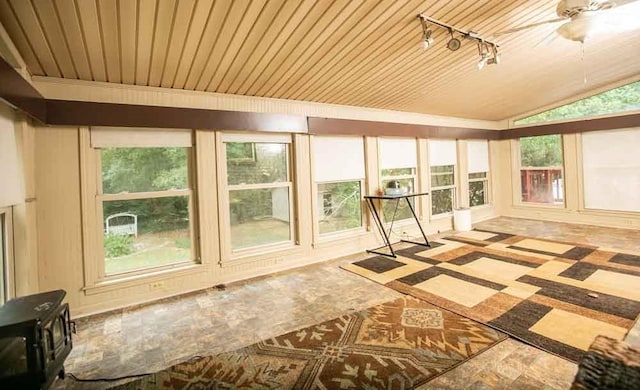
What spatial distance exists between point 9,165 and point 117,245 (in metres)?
1.31

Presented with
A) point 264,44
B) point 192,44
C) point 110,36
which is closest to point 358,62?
point 264,44

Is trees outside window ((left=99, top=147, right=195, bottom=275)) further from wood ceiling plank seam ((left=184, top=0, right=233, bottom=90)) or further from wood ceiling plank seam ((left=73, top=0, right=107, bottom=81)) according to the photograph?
wood ceiling plank seam ((left=184, top=0, right=233, bottom=90))

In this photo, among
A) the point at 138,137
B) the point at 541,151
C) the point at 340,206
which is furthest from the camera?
the point at 541,151

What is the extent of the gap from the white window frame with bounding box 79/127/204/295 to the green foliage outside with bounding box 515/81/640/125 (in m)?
7.22

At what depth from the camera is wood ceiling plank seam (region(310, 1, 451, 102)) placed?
2.77 m

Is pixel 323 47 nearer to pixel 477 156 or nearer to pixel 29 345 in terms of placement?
pixel 29 345

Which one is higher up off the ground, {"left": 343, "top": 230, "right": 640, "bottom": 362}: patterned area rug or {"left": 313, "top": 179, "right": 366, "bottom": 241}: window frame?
{"left": 313, "top": 179, "right": 366, "bottom": 241}: window frame

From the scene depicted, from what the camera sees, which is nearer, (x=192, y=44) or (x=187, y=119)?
(x=192, y=44)

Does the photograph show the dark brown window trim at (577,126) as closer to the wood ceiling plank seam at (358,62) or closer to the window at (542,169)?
the window at (542,169)

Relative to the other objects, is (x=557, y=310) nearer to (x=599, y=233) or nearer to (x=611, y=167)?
(x=599, y=233)

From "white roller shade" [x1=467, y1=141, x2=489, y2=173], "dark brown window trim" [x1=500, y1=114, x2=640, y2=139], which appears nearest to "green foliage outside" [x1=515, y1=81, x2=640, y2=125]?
"dark brown window trim" [x1=500, y1=114, x2=640, y2=139]

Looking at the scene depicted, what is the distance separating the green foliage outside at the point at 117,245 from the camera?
3270 mm

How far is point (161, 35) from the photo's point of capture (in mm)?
2420

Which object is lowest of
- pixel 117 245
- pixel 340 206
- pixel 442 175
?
pixel 117 245
